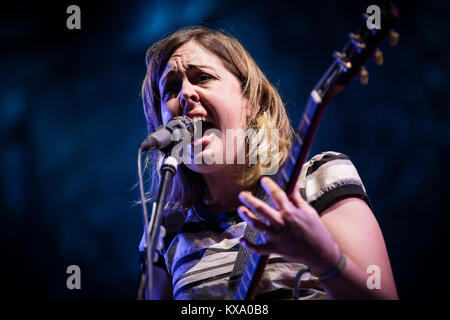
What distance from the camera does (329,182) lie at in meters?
1.48

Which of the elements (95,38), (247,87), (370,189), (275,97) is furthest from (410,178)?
(95,38)

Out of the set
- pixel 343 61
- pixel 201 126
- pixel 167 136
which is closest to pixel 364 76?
pixel 343 61

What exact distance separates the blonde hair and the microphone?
0.48 meters

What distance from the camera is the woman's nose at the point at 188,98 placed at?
5.68 feet

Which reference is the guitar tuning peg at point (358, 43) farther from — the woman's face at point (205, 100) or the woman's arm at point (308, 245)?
the woman's face at point (205, 100)

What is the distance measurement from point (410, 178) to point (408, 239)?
0.36 metres

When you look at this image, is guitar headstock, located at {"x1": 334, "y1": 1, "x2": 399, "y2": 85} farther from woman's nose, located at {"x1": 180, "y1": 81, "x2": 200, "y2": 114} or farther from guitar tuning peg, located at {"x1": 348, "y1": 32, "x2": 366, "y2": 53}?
woman's nose, located at {"x1": 180, "y1": 81, "x2": 200, "y2": 114}

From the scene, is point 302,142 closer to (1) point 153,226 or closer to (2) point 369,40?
(2) point 369,40

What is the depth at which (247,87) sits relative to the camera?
194cm

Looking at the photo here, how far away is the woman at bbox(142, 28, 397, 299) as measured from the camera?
1042mm

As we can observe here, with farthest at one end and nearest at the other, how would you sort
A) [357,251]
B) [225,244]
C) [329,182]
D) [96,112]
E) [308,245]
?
1. [96,112]
2. [225,244]
3. [329,182]
4. [357,251]
5. [308,245]

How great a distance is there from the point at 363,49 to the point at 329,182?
573 mm

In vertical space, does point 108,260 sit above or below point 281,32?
below
